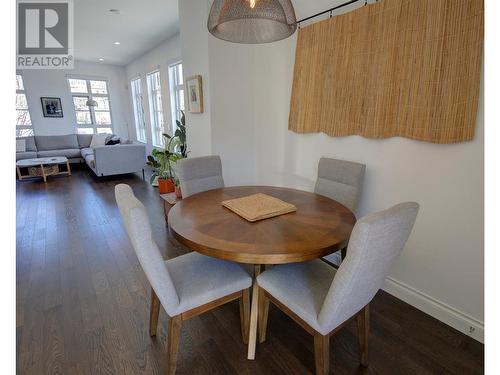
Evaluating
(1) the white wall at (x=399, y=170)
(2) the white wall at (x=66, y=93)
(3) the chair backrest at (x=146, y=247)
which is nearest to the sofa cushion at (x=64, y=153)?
(2) the white wall at (x=66, y=93)

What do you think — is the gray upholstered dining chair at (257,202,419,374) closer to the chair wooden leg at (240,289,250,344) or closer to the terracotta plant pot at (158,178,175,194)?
the chair wooden leg at (240,289,250,344)

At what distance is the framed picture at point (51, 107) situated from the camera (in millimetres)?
6891

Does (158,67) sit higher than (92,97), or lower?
higher

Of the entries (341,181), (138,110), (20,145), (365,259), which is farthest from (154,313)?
(138,110)

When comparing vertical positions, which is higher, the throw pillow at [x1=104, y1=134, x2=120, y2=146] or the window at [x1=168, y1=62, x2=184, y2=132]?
the window at [x1=168, y1=62, x2=184, y2=132]

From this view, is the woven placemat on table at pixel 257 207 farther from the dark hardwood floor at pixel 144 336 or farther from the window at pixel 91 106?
the window at pixel 91 106

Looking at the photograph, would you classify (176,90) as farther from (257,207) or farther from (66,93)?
(257,207)

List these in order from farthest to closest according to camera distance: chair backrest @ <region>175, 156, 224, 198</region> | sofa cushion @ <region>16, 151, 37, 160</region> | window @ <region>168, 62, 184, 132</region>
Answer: sofa cushion @ <region>16, 151, 37, 160</region>, window @ <region>168, 62, 184, 132</region>, chair backrest @ <region>175, 156, 224, 198</region>

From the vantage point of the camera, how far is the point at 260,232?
1.29 m

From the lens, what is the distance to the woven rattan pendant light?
4.33 ft

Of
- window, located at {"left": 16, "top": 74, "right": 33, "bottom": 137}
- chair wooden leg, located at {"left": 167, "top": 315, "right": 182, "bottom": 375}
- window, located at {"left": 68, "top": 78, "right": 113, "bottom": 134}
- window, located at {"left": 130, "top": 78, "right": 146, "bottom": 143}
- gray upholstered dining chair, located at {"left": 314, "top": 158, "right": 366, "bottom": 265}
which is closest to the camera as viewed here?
chair wooden leg, located at {"left": 167, "top": 315, "right": 182, "bottom": 375}

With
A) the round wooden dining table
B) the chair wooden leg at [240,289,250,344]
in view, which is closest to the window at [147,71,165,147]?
the round wooden dining table

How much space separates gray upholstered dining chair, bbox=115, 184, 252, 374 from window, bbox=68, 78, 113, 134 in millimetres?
7471

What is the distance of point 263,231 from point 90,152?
6.44 m
